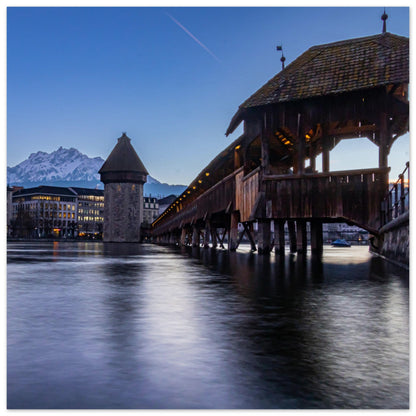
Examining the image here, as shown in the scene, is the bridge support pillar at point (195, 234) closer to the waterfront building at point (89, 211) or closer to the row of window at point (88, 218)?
the waterfront building at point (89, 211)

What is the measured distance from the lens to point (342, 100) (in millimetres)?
19625

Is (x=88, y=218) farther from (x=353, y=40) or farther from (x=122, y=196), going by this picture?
(x=353, y=40)

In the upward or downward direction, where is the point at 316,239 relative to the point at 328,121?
downward

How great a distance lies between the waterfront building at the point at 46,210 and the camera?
15600 centimetres

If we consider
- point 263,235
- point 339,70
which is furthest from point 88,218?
point 339,70

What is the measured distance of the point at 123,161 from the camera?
296 ft

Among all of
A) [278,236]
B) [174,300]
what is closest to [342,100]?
[278,236]

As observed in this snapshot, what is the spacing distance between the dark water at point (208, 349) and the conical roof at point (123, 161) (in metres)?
82.8

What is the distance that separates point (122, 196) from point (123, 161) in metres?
5.63

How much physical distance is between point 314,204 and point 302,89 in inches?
168

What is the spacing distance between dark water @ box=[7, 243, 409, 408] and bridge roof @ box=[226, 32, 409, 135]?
478 inches

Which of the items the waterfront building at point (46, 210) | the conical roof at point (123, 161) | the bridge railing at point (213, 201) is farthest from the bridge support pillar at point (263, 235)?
the waterfront building at point (46, 210)

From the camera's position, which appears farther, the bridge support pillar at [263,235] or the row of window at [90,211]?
the row of window at [90,211]

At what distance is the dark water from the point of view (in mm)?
2893
